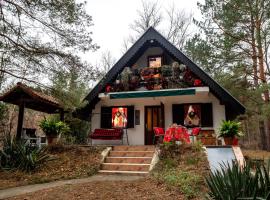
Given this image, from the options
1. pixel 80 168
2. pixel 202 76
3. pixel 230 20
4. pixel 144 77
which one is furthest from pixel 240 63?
pixel 80 168

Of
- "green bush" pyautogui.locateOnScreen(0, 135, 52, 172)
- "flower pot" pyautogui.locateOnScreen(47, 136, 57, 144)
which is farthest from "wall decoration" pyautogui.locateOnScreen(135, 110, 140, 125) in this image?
"green bush" pyautogui.locateOnScreen(0, 135, 52, 172)

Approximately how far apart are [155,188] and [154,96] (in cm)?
662

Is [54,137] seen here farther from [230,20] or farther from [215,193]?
[230,20]

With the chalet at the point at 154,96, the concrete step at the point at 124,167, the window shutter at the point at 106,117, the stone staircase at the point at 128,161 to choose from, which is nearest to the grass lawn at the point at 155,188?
the concrete step at the point at 124,167

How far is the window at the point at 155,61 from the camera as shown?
602 inches

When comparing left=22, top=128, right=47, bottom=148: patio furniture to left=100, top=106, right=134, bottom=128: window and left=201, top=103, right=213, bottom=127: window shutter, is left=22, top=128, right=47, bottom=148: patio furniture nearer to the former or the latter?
left=100, top=106, right=134, bottom=128: window

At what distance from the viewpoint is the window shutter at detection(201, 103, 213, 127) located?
13.5 metres

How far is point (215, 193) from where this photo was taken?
14.0 ft

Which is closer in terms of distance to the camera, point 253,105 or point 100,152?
point 100,152

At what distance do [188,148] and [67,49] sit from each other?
5789mm

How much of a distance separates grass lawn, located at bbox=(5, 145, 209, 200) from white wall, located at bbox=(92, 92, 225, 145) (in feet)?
17.2

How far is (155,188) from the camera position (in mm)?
6902

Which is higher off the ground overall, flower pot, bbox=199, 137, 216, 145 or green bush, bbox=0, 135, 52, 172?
flower pot, bbox=199, 137, 216, 145

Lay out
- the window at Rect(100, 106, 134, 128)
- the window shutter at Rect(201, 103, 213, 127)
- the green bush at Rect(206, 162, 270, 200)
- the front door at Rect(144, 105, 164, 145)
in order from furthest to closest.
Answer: the window at Rect(100, 106, 134, 128) → the front door at Rect(144, 105, 164, 145) → the window shutter at Rect(201, 103, 213, 127) → the green bush at Rect(206, 162, 270, 200)
